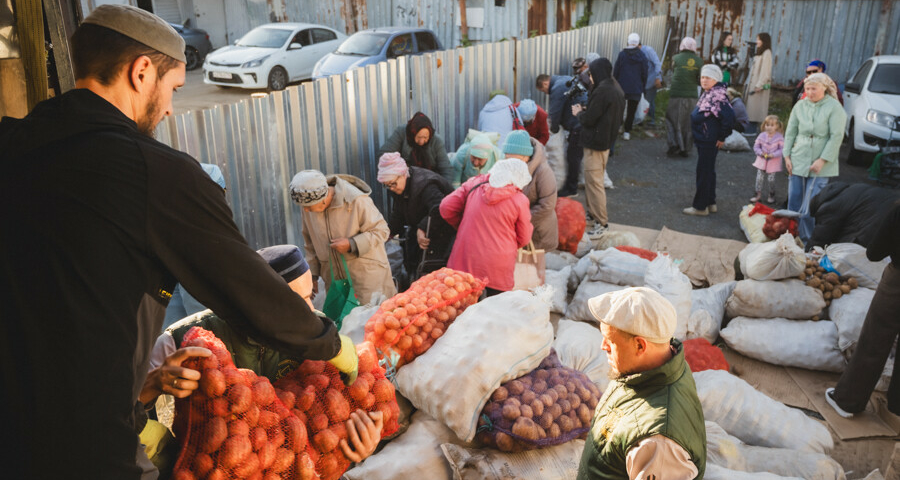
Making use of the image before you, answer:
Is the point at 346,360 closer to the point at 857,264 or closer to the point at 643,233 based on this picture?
the point at 857,264

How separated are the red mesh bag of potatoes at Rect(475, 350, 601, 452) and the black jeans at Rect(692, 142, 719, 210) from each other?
5815 millimetres

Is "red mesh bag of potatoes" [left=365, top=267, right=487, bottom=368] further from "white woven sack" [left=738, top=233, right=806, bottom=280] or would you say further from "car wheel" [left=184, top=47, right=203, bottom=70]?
"car wheel" [left=184, top=47, right=203, bottom=70]

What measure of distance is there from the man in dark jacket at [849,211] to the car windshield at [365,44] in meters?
9.41

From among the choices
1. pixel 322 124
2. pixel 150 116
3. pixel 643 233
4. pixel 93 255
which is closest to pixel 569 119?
pixel 643 233

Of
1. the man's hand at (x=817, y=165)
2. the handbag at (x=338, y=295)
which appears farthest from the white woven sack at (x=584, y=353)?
the man's hand at (x=817, y=165)

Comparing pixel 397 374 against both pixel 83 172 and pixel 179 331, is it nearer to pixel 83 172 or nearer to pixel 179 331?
pixel 179 331

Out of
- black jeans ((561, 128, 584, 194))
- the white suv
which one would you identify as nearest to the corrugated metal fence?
black jeans ((561, 128, 584, 194))

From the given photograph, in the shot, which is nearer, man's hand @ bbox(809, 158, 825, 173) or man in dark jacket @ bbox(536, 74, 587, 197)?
man's hand @ bbox(809, 158, 825, 173)

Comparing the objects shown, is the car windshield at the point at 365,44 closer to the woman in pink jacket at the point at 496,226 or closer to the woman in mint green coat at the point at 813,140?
the woman in mint green coat at the point at 813,140

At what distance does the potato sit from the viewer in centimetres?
299

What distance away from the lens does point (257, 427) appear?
68.7 inches

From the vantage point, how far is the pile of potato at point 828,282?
15.9ft

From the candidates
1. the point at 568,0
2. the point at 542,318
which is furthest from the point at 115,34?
the point at 568,0

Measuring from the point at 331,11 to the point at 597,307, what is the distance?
19.7 meters
